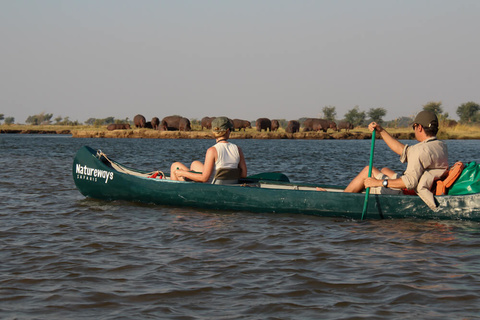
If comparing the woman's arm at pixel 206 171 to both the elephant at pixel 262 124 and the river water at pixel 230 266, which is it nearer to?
the river water at pixel 230 266

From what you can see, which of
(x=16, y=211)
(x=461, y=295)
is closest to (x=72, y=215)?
(x=16, y=211)

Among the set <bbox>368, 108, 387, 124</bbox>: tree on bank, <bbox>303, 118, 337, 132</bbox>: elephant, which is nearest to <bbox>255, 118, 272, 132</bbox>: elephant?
<bbox>303, 118, 337, 132</bbox>: elephant

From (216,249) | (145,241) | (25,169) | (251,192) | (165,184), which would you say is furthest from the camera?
(25,169)

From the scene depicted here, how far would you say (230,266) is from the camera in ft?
20.1

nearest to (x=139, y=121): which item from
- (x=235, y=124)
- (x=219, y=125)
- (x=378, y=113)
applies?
(x=235, y=124)

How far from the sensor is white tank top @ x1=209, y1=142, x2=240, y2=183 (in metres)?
9.51

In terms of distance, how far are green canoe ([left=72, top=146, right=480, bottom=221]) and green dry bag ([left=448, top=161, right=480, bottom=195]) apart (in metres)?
0.12

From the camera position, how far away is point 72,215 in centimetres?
966

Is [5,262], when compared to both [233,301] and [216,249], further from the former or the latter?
[233,301]

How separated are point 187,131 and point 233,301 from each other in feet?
208

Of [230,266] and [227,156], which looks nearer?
[230,266]

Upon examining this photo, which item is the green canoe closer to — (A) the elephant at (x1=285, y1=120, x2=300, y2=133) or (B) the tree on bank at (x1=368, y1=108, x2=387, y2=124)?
(A) the elephant at (x1=285, y1=120, x2=300, y2=133)

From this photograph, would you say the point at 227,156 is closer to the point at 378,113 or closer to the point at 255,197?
the point at 255,197

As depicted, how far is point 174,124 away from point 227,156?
61837 millimetres
